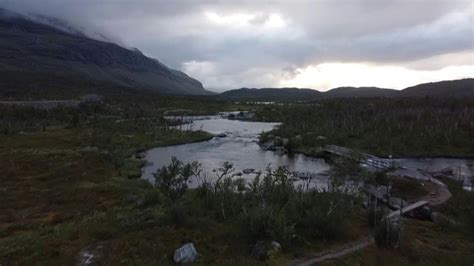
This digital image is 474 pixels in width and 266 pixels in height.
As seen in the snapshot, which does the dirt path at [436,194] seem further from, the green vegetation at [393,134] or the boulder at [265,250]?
the green vegetation at [393,134]

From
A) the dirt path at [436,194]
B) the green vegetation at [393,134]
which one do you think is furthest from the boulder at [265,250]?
the green vegetation at [393,134]

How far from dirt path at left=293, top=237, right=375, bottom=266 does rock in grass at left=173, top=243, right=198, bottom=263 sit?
16.8 feet

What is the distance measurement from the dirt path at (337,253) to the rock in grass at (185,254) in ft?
16.8

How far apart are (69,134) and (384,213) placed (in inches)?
2657

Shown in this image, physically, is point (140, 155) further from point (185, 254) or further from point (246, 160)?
point (185, 254)

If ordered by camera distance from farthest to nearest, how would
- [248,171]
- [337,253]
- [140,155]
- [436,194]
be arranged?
1. [140,155]
2. [248,171]
3. [436,194]
4. [337,253]

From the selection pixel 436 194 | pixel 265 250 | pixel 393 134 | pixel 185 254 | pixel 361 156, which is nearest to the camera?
pixel 185 254

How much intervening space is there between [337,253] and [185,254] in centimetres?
803

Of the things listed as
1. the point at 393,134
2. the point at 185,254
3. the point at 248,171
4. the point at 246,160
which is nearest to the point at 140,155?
the point at 246,160

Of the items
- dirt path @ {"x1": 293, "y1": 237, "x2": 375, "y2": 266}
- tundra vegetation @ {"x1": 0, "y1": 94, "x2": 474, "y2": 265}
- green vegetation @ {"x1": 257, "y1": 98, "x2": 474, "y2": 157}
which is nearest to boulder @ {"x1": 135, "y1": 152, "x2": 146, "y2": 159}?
tundra vegetation @ {"x1": 0, "y1": 94, "x2": 474, "y2": 265}

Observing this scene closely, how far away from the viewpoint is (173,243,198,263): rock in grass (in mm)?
21047

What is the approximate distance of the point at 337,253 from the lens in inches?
896

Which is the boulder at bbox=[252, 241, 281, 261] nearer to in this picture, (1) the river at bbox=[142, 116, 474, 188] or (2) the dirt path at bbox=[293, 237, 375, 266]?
(2) the dirt path at bbox=[293, 237, 375, 266]

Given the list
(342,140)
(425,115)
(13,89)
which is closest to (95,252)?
(342,140)
